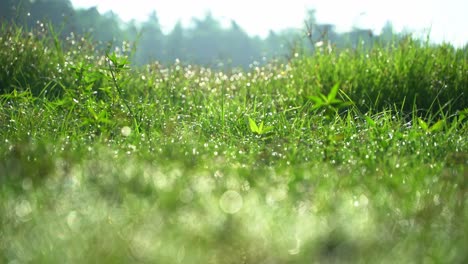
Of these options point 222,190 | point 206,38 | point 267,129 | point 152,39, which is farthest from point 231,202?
point 206,38

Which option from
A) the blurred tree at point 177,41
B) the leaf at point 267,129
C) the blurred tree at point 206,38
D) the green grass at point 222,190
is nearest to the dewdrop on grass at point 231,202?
the green grass at point 222,190

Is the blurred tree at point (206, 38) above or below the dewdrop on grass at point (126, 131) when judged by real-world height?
below

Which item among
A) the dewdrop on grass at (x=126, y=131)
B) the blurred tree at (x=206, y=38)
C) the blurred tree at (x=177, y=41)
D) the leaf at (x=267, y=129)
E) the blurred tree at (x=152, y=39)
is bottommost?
the blurred tree at (x=206, y=38)

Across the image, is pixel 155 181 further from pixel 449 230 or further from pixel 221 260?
pixel 449 230

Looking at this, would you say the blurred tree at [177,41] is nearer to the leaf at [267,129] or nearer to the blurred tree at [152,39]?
the blurred tree at [152,39]

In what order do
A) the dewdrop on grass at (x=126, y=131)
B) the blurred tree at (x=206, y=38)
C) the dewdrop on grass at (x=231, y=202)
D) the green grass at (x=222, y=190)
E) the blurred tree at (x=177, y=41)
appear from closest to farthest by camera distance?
the green grass at (x=222, y=190) → the dewdrop on grass at (x=231, y=202) → the dewdrop on grass at (x=126, y=131) → the blurred tree at (x=177, y=41) → the blurred tree at (x=206, y=38)

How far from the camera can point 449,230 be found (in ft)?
6.80

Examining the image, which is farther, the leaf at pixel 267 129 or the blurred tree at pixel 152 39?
the blurred tree at pixel 152 39

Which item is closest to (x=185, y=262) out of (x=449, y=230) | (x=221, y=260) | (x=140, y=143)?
(x=221, y=260)

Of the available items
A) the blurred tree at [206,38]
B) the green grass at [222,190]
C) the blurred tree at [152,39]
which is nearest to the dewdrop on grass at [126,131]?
the green grass at [222,190]

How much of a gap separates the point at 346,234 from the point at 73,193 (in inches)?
44.1

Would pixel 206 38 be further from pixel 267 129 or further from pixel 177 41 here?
pixel 267 129

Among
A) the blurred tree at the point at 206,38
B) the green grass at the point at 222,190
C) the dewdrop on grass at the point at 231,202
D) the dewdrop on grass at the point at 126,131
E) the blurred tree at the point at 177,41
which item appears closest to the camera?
the green grass at the point at 222,190

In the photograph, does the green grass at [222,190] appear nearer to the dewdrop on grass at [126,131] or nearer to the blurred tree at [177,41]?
the dewdrop on grass at [126,131]
